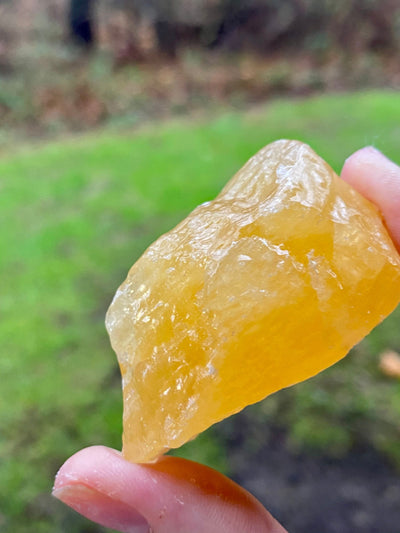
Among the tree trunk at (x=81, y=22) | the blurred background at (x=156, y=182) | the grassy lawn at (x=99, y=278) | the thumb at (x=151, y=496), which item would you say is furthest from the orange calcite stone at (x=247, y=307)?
the tree trunk at (x=81, y=22)

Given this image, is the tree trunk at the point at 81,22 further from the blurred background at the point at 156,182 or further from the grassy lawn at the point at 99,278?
the grassy lawn at the point at 99,278

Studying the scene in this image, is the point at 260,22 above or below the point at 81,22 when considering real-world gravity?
below

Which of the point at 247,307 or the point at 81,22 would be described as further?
the point at 81,22

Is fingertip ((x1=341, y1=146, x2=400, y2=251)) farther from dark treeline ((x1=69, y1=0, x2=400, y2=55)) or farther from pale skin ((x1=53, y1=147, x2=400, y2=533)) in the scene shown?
dark treeline ((x1=69, y1=0, x2=400, y2=55))

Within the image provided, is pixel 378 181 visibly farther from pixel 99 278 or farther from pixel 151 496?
pixel 99 278

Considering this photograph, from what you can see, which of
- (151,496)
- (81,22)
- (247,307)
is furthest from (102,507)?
(81,22)
